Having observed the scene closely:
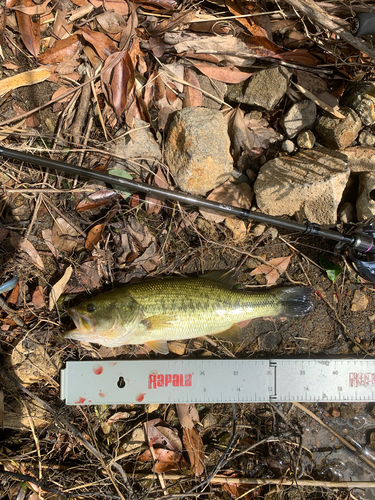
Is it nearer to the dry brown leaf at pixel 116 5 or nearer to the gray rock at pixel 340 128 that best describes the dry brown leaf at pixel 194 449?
the gray rock at pixel 340 128

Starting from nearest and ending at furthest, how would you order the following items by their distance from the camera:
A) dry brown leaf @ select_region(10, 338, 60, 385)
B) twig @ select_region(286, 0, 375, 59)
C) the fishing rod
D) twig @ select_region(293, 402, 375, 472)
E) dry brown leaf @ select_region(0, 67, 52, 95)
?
the fishing rod → twig @ select_region(286, 0, 375, 59) → dry brown leaf @ select_region(0, 67, 52, 95) → dry brown leaf @ select_region(10, 338, 60, 385) → twig @ select_region(293, 402, 375, 472)

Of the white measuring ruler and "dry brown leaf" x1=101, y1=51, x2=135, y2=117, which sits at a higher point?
"dry brown leaf" x1=101, y1=51, x2=135, y2=117

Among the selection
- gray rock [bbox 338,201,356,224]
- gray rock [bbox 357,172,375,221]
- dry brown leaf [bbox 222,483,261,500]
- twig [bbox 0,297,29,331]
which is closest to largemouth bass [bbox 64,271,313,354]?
twig [bbox 0,297,29,331]

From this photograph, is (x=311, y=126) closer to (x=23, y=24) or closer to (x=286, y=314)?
(x=286, y=314)

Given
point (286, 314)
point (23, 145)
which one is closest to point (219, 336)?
point (286, 314)

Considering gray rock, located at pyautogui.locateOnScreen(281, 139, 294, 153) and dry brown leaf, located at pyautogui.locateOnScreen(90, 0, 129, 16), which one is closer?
Answer: dry brown leaf, located at pyautogui.locateOnScreen(90, 0, 129, 16)

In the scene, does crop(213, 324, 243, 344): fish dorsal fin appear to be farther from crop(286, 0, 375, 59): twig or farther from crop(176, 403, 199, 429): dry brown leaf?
crop(286, 0, 375, 59): twig

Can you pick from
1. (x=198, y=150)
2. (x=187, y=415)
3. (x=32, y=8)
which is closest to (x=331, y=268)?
(x=198, y=150)

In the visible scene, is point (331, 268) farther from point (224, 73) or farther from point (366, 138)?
point (224, 73)

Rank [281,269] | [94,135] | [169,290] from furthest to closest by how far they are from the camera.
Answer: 1. [281,269]
2. [94,135]
3. [169,290]
